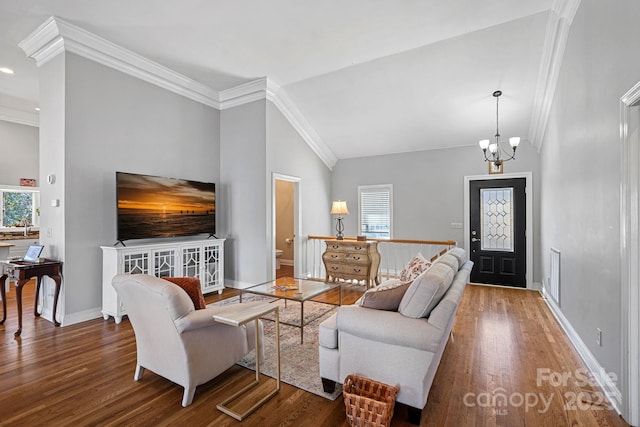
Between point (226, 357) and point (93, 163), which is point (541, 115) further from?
point (93, 163)

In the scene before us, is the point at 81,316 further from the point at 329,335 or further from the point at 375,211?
the point at 375,211

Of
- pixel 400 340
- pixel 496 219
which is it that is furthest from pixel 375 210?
pixel 400 340

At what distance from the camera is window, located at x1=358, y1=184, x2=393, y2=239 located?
6.99 m

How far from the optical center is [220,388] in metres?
2.43

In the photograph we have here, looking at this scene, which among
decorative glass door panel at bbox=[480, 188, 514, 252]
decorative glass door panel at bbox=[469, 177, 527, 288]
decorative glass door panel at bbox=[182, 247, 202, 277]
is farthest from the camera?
decorative glass door panel at bbox=[480, 188, 514, 252]

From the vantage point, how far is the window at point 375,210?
6.99 m

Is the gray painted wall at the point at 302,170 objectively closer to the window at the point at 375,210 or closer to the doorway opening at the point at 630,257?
the window at the point at 375,210

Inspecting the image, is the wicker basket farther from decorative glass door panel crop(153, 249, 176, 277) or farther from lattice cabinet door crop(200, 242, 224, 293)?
lattice cabinet door crop(200, 242, 224, 293)

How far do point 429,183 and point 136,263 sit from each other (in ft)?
17.9

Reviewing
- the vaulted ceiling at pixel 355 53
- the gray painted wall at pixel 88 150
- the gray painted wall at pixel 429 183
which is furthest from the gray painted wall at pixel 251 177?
the gray painted wall at pixel 429 183

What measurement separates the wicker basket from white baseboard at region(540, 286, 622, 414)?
5.21 ft

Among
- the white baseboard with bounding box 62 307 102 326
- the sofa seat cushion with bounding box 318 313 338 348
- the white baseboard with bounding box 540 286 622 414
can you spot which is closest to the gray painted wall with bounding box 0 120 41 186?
the white baseboard with bounding box 62 307 102 326

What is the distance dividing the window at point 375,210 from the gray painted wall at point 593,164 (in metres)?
3.37

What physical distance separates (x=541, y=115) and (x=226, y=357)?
5597 millimetres
